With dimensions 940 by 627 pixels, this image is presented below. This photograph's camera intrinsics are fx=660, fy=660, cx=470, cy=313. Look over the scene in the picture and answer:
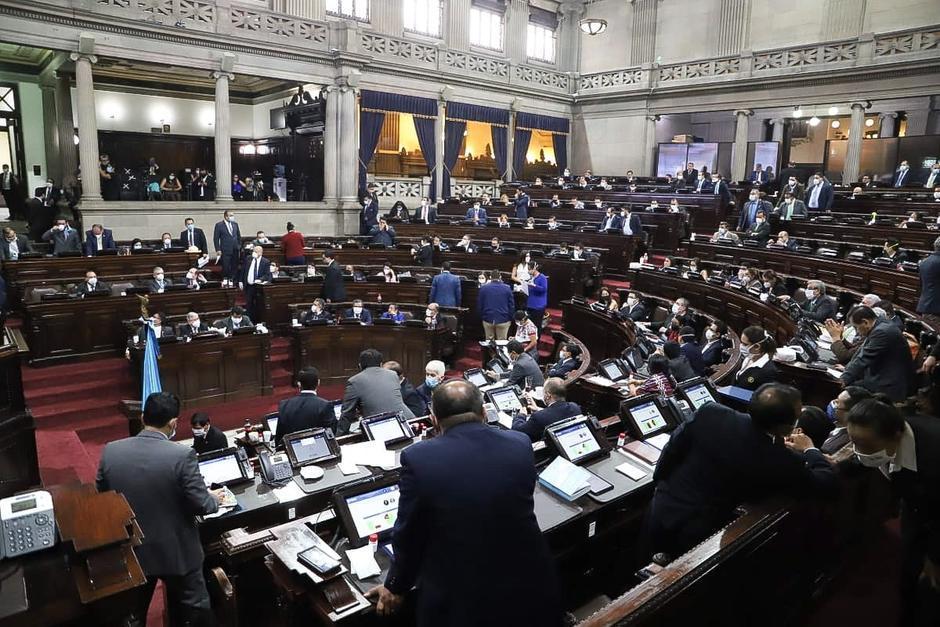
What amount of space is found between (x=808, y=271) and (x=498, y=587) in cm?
1102

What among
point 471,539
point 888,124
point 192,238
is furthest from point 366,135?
point 471,539

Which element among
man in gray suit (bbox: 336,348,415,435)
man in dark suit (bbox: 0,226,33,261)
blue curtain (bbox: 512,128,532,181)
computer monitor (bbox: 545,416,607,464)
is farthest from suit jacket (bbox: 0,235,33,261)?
blue curtain (bbox: 512,128,532,181)

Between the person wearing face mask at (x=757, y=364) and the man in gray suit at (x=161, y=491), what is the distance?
15.4ft

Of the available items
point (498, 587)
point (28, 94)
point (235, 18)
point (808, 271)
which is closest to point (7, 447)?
point (498, 587)

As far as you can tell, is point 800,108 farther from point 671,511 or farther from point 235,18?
point 671,511

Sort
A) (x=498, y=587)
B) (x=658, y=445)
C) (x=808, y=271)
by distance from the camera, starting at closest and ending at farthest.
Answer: (x=498, y=587), (x=658, y=445), (x=808, y=271)

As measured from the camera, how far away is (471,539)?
2271 mm

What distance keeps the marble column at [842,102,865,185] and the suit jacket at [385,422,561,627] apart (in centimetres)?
1975

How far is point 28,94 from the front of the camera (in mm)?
17734

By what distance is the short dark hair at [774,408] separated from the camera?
9.65ft

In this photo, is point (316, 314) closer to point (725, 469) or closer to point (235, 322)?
point (235, 322)

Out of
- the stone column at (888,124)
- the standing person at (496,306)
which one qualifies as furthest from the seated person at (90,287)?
the stone column at (888,124)

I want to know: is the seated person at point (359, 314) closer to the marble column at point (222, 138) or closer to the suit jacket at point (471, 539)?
the marble column at point (222, 138)

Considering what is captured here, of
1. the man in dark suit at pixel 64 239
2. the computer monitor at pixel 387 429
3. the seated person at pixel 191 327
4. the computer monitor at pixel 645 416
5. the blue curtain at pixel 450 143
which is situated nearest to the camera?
the computer monitor at pixel 645 416
